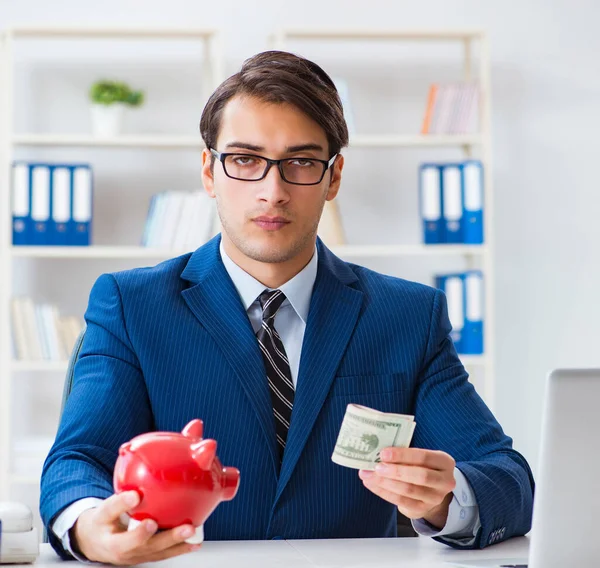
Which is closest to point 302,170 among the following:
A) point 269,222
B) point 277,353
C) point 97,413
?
point 269,222

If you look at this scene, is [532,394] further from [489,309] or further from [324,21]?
[324,21]

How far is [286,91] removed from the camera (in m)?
1.62

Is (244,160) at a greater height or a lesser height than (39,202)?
lesser

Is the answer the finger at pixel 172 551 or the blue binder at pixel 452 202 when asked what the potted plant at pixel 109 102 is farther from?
the finger at pixel 172 551

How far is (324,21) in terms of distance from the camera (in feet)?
12.4

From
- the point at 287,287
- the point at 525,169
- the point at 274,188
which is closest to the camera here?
the point at 274,188

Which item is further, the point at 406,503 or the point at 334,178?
the point at 334,178

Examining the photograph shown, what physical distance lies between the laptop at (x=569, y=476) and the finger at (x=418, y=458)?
193mm

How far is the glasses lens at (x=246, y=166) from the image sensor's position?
63.2 inches

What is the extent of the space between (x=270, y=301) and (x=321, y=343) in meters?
0.13

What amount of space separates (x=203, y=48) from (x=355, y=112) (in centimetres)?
68

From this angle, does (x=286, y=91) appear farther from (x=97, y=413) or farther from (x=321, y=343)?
Result: (x=97, y=413)

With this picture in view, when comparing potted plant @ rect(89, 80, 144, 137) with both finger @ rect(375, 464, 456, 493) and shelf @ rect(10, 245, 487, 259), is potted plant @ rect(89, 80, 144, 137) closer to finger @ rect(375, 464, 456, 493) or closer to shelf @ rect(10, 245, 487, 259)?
shelf @ rect(10, 245, 487, 259)

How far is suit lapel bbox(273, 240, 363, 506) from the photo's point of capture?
1532mm
